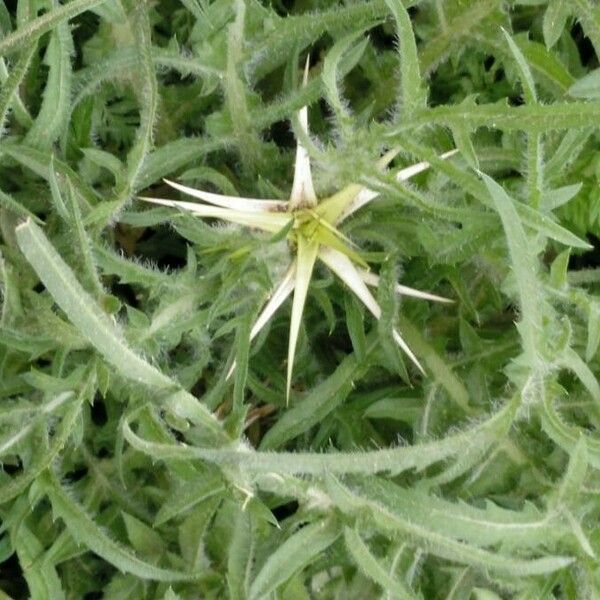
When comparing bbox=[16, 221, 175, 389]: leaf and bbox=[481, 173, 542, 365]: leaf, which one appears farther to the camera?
bbox=[481, 173, 542, 365]: leaf

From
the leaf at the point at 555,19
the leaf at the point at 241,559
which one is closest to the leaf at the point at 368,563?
the leaf at the point at 241,559

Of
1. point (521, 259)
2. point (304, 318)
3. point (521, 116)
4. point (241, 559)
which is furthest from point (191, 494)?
point (521, 116)

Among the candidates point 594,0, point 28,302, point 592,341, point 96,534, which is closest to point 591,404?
point 592,341

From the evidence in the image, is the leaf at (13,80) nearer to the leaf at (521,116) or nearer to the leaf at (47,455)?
the leaf at (47,455)

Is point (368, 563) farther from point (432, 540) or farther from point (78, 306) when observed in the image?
point (78, 306)

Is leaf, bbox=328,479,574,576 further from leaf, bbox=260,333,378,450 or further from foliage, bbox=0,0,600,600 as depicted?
leaf, bbox=260,333,378,450

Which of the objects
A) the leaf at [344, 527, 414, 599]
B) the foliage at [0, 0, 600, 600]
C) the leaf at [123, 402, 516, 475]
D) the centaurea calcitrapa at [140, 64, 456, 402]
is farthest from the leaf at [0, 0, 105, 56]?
the leaf at [344, 527, 414, 599]

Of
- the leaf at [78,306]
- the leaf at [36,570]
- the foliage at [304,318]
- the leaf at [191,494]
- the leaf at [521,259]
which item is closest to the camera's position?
the leaf at [78,306]

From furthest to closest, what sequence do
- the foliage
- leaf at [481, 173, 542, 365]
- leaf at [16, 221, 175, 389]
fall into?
the foliage, leaf at [481, 173, 542, 365], leaf at [16, 221, 175, 389]
